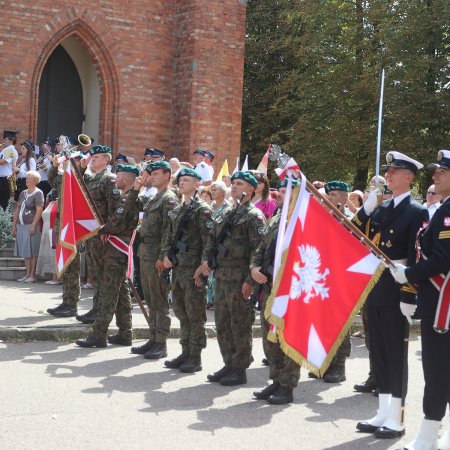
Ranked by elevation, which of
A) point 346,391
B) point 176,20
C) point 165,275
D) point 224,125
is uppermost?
point 176,20

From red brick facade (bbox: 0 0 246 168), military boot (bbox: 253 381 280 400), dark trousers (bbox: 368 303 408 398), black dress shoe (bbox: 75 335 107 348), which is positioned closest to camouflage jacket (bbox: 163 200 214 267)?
black dress shoe (bbox: 75 335 107 348)

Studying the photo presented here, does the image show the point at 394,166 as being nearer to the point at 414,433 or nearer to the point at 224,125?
the point at 414,433

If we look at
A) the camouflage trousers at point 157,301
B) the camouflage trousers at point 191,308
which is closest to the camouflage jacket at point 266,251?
the camouflage trousers at point 191,308

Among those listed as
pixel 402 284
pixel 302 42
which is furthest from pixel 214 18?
pixel 402 284

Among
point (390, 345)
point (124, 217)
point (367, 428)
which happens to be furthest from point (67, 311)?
point (390, 345)

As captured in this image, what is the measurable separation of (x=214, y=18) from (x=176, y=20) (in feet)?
3.17

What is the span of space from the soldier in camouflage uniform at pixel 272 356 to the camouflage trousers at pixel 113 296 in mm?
2494

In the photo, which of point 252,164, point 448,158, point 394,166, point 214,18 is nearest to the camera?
point 448,158

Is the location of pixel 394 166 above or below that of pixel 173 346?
above

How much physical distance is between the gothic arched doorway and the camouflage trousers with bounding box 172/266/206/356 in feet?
44.4

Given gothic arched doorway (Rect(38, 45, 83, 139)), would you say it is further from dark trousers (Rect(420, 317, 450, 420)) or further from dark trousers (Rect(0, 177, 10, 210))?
dark trousers (Rect(420, 317, 450, 420))

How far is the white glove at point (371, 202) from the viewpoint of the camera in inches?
282

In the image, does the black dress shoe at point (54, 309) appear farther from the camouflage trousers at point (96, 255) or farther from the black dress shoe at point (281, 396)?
the black dress shoe at point (281, 396)

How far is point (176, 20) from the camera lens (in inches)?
845
